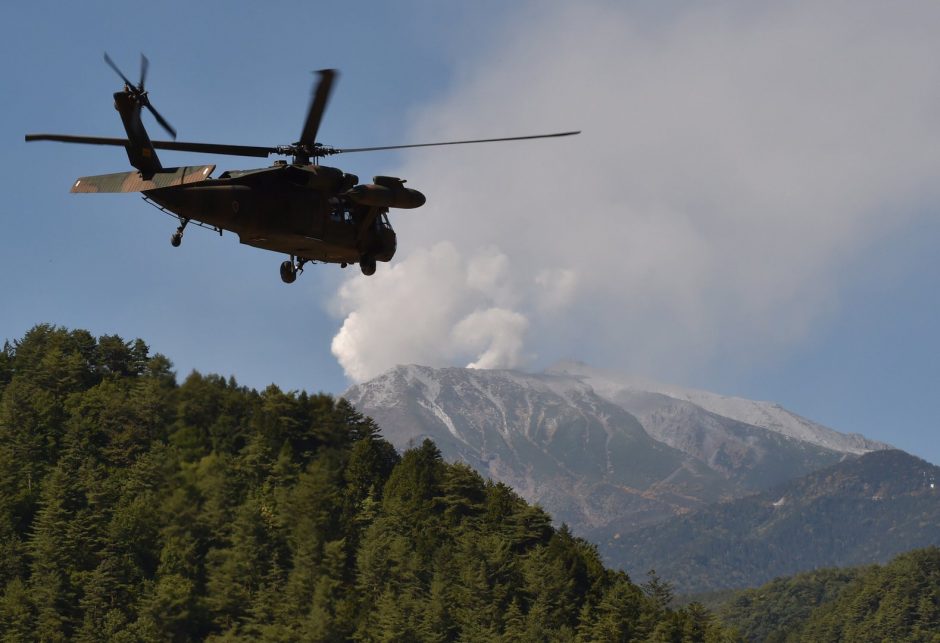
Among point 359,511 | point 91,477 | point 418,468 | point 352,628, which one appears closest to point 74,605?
point 91,477

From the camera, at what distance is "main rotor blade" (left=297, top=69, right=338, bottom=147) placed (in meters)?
35.9

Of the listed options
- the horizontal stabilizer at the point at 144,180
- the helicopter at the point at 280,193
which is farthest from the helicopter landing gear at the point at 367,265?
the horizontal stabilizer at the point at 144,180

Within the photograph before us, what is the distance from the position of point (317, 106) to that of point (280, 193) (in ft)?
12.4

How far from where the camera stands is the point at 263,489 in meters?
Answer: 39.5

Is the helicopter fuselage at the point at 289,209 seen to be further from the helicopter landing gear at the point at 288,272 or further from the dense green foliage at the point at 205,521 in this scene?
the dense green foliage at the point at 205,521

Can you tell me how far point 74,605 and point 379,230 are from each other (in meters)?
46.3

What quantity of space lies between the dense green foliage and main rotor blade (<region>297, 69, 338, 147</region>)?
30.3ft

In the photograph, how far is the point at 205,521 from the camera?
37938 mm

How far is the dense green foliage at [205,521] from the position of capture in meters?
38.0

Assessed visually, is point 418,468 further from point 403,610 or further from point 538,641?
point 403,610

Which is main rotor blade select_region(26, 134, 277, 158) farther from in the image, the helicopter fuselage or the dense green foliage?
the dense green foliage

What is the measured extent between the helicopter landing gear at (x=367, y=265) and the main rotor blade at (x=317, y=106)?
4792 millimetres

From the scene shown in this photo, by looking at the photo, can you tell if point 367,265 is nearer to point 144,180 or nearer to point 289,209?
point 289,209

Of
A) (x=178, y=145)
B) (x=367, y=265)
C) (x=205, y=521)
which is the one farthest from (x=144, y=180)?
(x=205, y=521)
